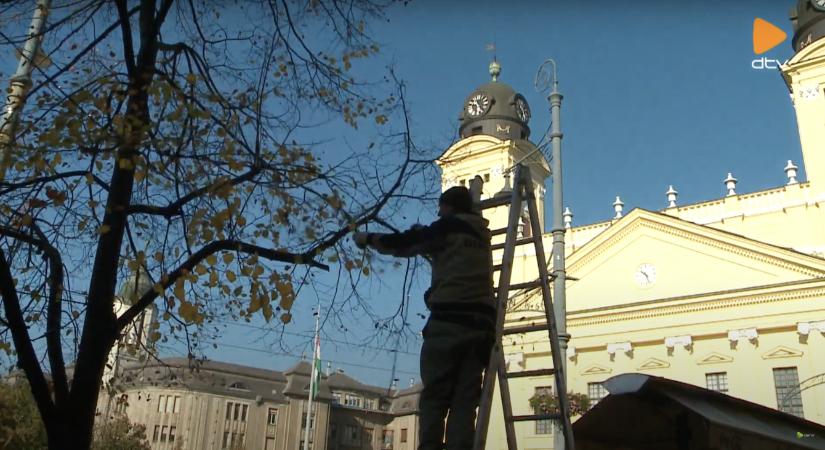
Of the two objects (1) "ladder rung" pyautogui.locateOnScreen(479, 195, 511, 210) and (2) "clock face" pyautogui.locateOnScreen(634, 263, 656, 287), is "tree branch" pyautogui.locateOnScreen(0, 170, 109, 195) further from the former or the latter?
(2) "clock face" pyautogui.locateOnScreen(634, 263, 656, 287)

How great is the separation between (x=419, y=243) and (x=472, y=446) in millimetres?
1388

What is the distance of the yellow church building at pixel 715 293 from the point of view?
1247 inches

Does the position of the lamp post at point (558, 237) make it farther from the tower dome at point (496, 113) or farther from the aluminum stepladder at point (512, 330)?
the tower dome at point (496, 113)

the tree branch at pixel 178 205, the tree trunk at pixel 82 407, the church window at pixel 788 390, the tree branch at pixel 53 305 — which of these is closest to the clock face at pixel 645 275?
the church window at pixel 788 390

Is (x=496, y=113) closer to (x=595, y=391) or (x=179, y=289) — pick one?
(x=595, y=391)

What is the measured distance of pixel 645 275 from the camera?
120 ft

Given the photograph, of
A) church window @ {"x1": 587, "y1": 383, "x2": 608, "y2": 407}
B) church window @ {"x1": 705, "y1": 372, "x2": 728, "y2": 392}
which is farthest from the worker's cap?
church window @ {"x1": 587, "y1": 383, "x2": 608, "y2": 407}

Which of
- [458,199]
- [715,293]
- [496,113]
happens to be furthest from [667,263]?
[458,199]

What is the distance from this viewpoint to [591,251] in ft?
125

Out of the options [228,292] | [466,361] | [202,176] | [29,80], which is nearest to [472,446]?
[466,361]

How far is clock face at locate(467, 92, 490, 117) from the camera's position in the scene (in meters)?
46.0

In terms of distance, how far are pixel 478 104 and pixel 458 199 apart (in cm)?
4189

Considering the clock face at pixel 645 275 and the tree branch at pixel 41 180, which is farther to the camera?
the clock face at pixel 645 275

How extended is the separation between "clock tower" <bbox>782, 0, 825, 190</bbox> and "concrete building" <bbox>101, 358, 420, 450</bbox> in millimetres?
34884
